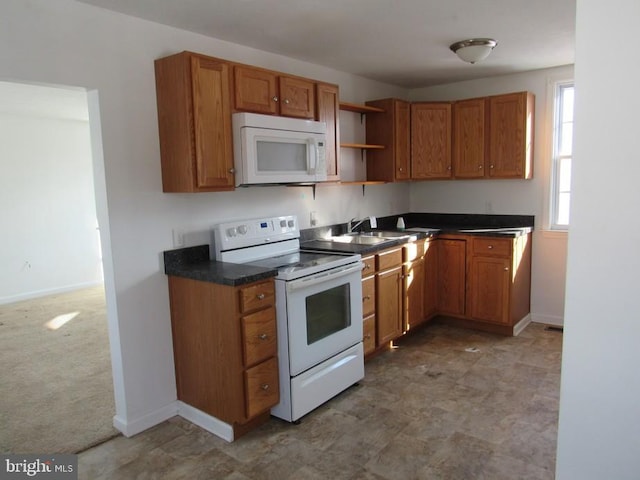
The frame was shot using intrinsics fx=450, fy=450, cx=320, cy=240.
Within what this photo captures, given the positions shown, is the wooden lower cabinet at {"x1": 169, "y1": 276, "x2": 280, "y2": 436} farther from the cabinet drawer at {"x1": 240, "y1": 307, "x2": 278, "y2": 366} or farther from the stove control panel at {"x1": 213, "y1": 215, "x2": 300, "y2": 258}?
the stove control panel at {"x1": 213, "y1": 215, "x2": 300, "y2": 258}

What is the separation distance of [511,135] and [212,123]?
2.90m

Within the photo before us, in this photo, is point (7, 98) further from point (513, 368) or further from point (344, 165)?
point (513, 368)

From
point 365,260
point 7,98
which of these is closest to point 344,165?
point 365,260

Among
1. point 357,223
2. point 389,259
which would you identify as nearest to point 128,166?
point 389,259

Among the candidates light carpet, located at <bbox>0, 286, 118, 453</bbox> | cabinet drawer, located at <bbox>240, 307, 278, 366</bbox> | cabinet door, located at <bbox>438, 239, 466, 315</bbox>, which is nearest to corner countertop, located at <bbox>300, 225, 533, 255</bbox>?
cabinet door, located at <bbox>438, 239, 466, 315</bbox>

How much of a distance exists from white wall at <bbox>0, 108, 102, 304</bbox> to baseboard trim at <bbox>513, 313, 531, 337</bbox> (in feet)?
19.0

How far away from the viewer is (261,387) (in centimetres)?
257

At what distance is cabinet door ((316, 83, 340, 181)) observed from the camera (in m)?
3.32

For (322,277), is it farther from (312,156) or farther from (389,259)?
(389,259)

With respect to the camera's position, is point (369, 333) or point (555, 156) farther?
point (555, 156)

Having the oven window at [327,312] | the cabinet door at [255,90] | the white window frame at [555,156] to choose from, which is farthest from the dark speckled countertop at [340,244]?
the cabinet door at [255,90]

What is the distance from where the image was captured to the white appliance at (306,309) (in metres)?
2.65

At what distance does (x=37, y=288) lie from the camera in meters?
6.11

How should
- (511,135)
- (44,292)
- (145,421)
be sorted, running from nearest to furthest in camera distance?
1. (145,421)
2. (511,135)
3. (44,292)
